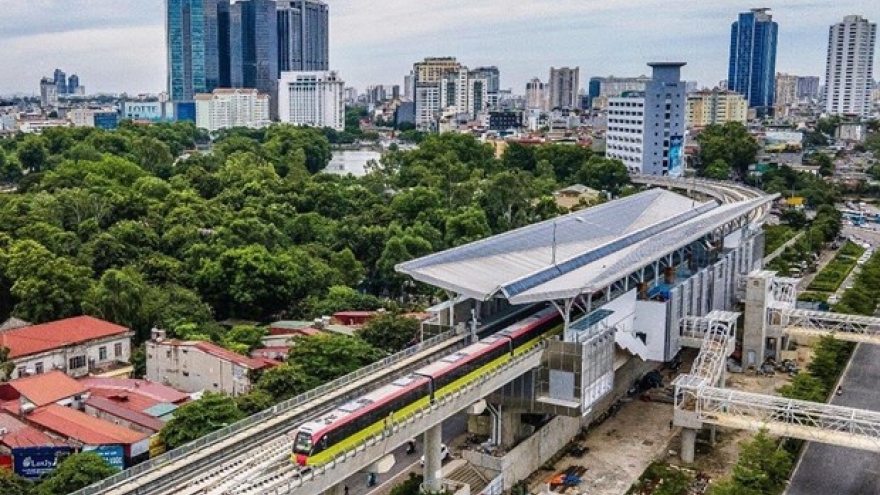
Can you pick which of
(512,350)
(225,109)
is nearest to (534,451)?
(512,350)

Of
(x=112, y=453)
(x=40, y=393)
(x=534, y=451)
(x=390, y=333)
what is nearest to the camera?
(x=112, y=453)

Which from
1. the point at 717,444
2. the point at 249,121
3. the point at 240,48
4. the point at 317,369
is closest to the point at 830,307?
the point at 717,444

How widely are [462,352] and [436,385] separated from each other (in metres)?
2.32

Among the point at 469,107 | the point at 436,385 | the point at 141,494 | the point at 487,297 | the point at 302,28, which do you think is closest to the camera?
the point at 141,494

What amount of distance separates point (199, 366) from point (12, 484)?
10188mm

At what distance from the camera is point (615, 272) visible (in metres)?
29.2

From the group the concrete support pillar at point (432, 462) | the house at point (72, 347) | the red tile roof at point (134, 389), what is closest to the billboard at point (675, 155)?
the house at point (72, 347)

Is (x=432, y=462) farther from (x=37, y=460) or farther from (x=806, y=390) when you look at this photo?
(x=806, y=390)

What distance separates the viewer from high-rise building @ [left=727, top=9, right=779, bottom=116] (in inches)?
6698

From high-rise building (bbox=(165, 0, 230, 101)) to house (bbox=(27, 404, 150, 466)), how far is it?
506 ft

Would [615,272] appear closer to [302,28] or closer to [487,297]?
[487,297]

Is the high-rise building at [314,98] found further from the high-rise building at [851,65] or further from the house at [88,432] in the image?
the house at [88,432]

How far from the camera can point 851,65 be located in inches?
6122

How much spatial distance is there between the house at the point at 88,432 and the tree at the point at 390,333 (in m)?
10.5
